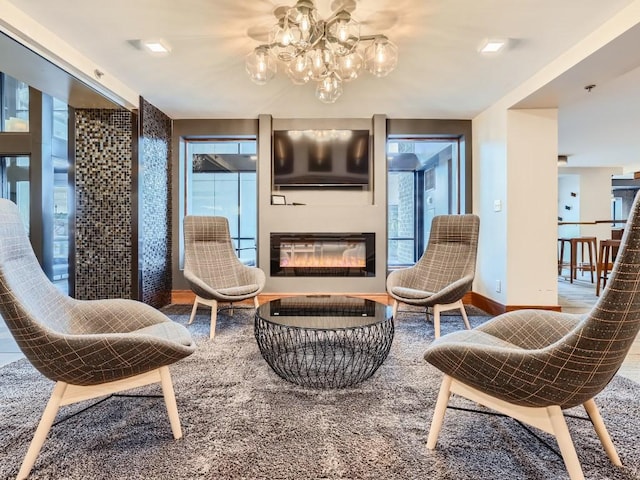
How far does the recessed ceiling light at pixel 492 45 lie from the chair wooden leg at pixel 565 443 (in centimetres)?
241

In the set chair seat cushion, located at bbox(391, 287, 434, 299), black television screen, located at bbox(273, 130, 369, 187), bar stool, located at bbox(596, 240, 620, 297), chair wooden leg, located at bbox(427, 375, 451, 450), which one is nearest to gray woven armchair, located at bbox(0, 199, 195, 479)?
chair wooden leg, located at bbox(427, 375, 451, 450)

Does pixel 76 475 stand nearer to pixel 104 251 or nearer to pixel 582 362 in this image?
pixel 582 362

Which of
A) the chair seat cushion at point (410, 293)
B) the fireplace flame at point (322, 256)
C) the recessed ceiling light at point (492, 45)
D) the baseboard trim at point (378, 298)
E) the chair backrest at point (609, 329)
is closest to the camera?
the chair backrest at point (609, 329)

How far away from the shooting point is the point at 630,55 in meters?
2.39

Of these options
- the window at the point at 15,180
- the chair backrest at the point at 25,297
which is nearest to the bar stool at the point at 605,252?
the chair backrest at the point at 25,297

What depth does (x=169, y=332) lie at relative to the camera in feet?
5.27

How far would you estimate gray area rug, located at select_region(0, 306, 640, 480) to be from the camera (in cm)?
126

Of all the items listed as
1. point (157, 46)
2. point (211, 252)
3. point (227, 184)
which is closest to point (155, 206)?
point (211, 252)

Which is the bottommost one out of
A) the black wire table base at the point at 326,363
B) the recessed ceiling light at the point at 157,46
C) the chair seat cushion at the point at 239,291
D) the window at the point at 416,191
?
the black wire table base at the point at 326,363

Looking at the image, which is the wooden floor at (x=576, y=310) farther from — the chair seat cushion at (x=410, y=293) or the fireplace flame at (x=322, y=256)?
the fireplace flame at (x=322, y=256)

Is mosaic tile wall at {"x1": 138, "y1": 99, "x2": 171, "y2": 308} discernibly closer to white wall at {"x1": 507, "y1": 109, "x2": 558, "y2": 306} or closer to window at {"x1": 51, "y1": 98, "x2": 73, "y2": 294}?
window at {"x1": 51, "y1": 98, "x2": 73, "y2": 294}

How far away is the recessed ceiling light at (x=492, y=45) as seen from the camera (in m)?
2.41

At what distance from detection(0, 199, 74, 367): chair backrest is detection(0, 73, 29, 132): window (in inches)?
149

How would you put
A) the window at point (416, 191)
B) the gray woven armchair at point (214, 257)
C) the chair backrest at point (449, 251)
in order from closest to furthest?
the chair backrest at point (449, 251), the gray woven armchair at point (214, 257), the window at point (416, 191)
